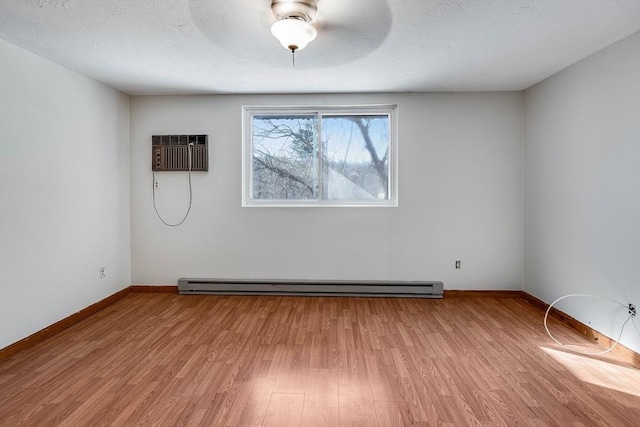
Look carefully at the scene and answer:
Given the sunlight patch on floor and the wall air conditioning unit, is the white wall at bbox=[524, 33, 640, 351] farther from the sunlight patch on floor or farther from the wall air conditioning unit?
the wall air conditioning unit

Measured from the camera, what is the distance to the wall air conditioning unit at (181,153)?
384 centimetres

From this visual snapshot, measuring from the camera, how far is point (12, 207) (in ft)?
8.14

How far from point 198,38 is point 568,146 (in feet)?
10.7

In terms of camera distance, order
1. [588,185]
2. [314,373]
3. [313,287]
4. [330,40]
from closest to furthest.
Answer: [314,373], [330,40], [588,185], [313,287]

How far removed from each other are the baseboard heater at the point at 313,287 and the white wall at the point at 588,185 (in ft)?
3.94

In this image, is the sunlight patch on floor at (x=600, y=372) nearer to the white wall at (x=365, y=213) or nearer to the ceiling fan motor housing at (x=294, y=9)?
the white wall at (x=365, y=213)

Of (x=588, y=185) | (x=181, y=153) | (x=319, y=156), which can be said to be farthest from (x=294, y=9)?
(x=588, y=185)

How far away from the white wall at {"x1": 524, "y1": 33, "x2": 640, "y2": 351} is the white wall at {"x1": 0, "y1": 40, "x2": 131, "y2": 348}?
14.8 ft

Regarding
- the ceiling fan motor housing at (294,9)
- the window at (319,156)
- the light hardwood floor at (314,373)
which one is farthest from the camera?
the window at (319,156)

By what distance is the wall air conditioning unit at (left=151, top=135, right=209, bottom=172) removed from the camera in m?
3.84

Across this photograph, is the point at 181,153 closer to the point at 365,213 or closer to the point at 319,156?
the point at 319,156

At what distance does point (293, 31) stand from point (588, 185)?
2658mm

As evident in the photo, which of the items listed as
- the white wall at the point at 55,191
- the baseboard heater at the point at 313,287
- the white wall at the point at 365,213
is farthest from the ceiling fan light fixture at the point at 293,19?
the baseboard heater at the point at 313,287

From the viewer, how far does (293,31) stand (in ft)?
6.57
